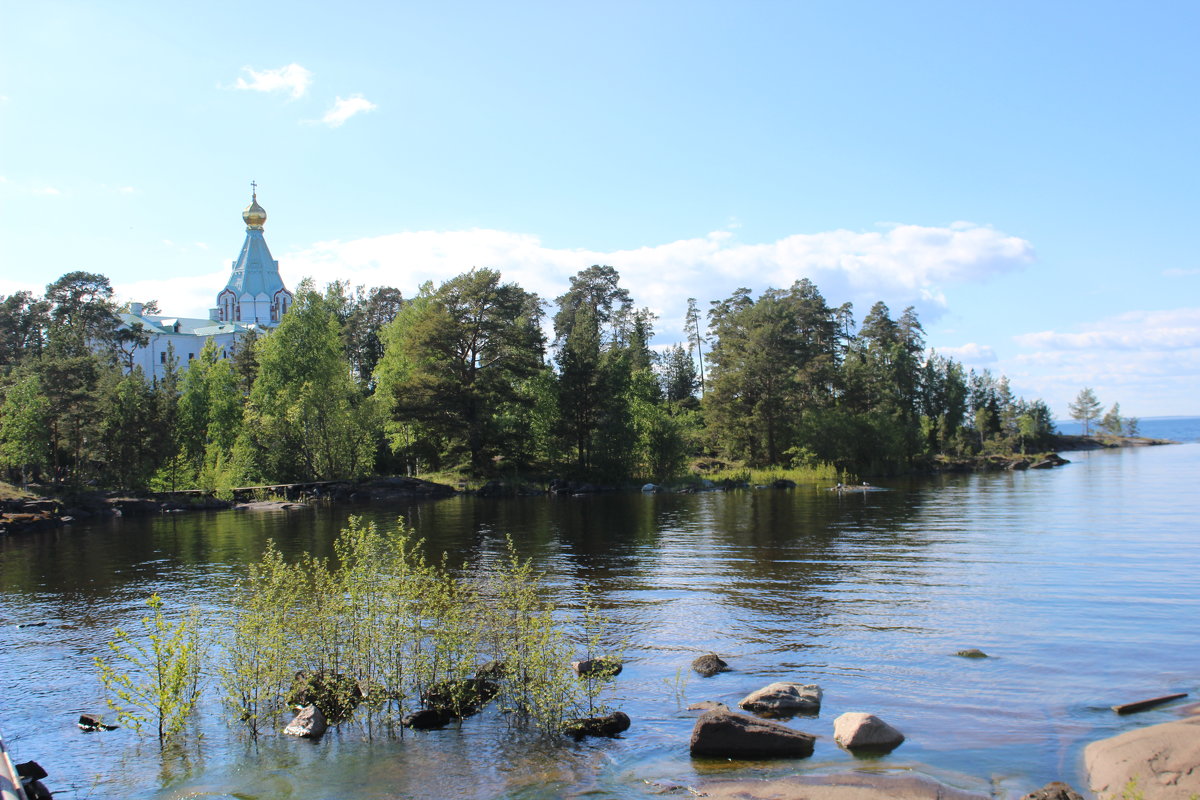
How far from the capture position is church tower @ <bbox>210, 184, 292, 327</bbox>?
129m

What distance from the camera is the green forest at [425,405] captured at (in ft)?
209

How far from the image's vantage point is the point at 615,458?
234 ft

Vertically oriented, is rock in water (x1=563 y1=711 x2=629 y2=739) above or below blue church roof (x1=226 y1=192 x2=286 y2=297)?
below

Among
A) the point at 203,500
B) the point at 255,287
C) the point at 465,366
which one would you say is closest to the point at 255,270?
the point at 255,287

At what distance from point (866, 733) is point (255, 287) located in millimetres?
132835

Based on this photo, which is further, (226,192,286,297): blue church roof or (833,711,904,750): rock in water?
(226,192,286,297): blue church roof

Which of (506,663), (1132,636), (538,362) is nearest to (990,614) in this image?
(1132,636)

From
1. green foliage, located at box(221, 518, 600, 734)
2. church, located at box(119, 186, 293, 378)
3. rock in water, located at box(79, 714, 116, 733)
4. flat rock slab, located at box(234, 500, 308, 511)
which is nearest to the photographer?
green foliage, located at box(221, 518, 600, 734)

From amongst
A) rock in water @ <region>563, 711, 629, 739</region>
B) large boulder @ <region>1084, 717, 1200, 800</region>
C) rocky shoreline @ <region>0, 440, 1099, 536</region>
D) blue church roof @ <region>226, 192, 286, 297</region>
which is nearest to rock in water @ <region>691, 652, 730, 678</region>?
rock in water @ <region>563, 711, 629, 739</region>

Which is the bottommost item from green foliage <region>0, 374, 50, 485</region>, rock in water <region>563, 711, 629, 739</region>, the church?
rock in water <region>563, 711, 629, 739</region>

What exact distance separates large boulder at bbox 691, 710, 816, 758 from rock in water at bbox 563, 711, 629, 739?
1303 mm

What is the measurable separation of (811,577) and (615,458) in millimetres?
47243

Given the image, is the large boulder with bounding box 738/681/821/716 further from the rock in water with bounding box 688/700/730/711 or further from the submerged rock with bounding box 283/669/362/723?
the submerged rock with bounding box 283/669/362/723

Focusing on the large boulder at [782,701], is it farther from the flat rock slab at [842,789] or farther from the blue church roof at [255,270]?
the blue church roof at [255,270]
